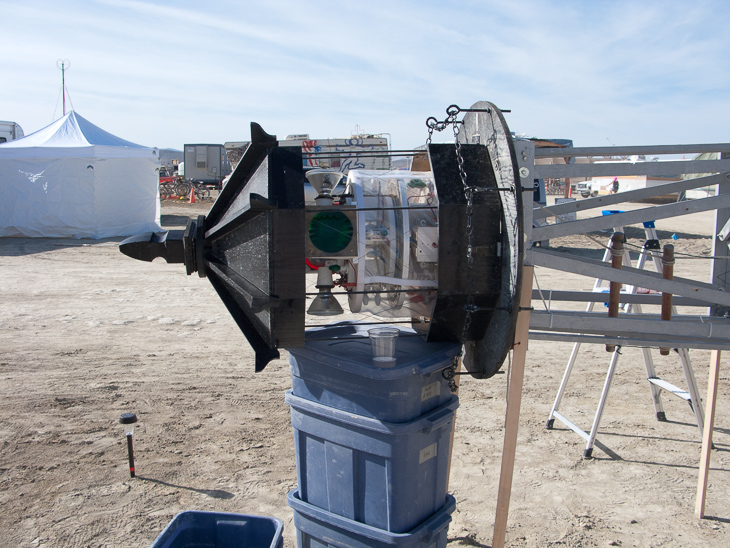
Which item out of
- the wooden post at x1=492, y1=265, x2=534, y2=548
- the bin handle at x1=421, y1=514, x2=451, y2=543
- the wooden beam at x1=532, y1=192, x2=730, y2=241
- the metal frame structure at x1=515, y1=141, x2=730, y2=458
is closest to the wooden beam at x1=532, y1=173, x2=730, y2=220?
the metal frame structure at x1=515, y1=141, x2=730, y2=458

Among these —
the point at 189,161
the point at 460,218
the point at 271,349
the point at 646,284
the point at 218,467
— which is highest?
the point at 189,161

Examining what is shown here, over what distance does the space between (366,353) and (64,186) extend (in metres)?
16.3

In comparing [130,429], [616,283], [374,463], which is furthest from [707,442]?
[130,429]

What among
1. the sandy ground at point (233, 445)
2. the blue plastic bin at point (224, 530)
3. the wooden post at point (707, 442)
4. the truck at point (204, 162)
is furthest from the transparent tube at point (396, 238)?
the truck at point (204, 162)

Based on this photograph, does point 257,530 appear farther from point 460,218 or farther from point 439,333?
point 460,218

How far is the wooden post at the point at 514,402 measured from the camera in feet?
9.27

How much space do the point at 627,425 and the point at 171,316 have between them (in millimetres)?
5840

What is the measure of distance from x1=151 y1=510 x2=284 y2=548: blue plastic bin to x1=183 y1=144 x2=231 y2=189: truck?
98.7 ft

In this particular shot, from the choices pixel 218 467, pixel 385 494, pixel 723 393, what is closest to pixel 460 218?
pixel 385 494

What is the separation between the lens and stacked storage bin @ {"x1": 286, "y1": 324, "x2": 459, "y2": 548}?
8.47 ft

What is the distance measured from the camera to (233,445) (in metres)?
4.57

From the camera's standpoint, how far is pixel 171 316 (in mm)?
8133

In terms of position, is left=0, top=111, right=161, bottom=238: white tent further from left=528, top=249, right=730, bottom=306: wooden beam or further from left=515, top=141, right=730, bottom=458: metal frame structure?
left=528, top=249, right=730, bottom=306: wooden beam

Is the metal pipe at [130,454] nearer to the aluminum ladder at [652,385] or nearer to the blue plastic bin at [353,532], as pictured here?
the blue plastic bin at [353,532]
